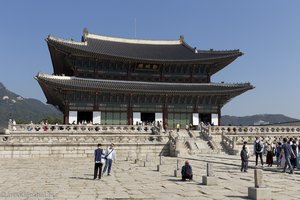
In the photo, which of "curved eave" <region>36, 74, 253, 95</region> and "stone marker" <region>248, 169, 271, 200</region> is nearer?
"stone marker" <region>248, 169, 271, 200</region>

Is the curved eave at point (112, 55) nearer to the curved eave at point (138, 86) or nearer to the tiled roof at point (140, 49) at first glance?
the tiled roof at point (140, 49)

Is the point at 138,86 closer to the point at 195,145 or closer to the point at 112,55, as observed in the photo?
the point at 112,55

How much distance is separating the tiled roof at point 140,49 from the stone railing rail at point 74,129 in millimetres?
10710

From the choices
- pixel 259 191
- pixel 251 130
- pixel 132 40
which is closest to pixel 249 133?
pixel 251 130

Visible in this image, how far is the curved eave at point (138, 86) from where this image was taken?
3724 cm

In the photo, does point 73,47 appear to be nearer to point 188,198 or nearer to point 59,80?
point 59,80

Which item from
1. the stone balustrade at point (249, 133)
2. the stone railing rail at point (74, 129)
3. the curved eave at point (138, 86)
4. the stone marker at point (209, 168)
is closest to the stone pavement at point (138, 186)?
the stone marker at point (209, 168)

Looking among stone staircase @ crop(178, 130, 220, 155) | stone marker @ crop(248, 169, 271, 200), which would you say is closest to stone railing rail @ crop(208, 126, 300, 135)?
stone staircase @ crop(178, 130, 220, 155)

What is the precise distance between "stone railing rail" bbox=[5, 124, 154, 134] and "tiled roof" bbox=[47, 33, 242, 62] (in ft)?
35.1

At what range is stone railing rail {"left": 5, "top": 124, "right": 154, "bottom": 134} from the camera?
104ft

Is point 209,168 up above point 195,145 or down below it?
below

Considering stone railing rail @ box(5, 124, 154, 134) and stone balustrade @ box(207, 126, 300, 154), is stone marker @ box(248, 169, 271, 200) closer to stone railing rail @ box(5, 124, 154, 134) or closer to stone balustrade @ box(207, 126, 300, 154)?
stone balustrade @ box(207, 126, 300, 154)

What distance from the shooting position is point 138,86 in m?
41.6

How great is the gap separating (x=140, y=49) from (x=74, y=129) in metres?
20.1
